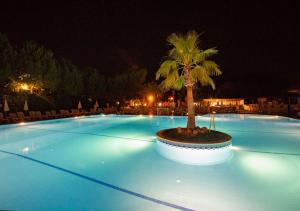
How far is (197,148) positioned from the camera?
6516 mm

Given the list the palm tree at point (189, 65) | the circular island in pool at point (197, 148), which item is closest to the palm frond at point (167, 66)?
the palm tree at point (189, 65)

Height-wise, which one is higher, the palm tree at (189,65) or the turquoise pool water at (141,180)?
the palm tree at (189,65)

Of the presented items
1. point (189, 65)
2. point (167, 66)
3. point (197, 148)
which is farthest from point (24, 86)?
point (197, 148)

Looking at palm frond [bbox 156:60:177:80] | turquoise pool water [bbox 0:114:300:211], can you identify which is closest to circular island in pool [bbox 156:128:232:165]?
turquoise pool water [bbox 0:114:300:211]

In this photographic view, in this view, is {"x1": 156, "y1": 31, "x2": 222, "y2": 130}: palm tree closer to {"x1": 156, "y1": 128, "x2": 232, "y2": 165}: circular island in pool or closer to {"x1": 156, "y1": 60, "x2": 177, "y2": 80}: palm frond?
{"x1": 156, "y1": 60, "x2": 177, "y2": 80}: palm frond

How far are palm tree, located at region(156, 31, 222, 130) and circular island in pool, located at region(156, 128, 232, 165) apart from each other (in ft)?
2.92

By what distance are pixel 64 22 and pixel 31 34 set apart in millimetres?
4250

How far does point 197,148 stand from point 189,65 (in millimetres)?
3253

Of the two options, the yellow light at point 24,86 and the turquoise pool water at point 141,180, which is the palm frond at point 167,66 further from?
the yellow light at point 24,86

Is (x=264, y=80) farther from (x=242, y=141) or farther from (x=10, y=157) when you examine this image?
(x=10, y=157)

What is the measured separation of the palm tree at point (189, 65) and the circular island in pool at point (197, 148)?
891 millimetres

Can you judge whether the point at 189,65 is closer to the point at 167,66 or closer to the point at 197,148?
the point at 167,66

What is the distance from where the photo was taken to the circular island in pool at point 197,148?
6484mm

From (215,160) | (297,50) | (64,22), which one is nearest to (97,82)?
(64,22)
